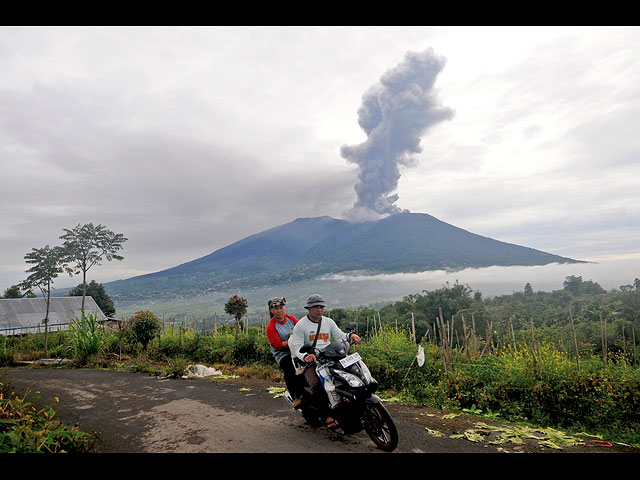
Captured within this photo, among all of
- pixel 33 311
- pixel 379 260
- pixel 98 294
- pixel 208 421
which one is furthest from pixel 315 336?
pixel 379 260

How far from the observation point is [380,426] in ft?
11.4

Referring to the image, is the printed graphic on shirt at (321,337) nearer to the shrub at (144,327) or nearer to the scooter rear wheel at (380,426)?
the scooter rear wheel at (380,426)

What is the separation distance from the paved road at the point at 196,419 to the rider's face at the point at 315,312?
1.28 metres

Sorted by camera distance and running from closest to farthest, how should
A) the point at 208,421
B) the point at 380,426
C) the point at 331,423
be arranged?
the point at 380,426
the point at 331,423
the point at 208,421

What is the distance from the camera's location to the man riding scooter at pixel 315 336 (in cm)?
385

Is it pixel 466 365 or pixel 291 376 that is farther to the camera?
pixel 466 365

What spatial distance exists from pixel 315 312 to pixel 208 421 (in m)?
2.09

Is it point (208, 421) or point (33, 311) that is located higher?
point (33, 311)

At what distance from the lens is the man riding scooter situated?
3.85m

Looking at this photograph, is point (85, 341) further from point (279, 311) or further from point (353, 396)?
point (353, 396)

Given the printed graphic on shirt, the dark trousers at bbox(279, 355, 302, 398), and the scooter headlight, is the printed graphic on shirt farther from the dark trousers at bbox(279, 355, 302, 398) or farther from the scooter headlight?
the dark trousers at bbox(279, 355, 302, 398)

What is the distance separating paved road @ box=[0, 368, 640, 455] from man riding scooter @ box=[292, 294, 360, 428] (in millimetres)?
484

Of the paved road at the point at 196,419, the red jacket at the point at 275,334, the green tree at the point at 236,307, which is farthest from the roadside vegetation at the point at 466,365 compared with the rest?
the red jacket at the point at 275,334
